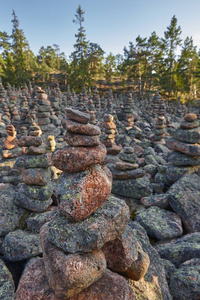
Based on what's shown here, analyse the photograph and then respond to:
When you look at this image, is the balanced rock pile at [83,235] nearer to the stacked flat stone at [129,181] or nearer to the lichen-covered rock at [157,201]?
the lichen-covered rock at [157,201]

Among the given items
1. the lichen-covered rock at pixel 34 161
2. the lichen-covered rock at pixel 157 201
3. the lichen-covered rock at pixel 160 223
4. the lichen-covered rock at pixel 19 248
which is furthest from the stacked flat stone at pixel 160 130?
the lichen-covered rock at pixel 19 248

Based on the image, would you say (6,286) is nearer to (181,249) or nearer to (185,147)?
(181,249)

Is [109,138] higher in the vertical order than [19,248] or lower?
higher

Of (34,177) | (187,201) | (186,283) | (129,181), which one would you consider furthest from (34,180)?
(187,201)

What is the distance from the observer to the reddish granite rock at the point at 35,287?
370cm

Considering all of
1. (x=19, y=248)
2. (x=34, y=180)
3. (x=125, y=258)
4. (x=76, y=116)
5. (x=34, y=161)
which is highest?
(x=76, y=116)

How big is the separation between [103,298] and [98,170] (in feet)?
9.34

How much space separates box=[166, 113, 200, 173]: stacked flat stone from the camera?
10.4 metres

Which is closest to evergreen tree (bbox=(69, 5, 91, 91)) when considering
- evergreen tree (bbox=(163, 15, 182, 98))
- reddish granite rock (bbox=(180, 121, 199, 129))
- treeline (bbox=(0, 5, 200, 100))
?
treeline (bbox=(0, 5, 200, 100))

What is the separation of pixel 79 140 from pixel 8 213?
5.97 meters

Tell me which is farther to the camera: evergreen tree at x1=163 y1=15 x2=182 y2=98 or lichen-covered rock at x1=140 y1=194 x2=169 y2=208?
evergreen tree at x1=163 y1=15 x2=182 y2=98

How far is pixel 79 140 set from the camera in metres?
4.27

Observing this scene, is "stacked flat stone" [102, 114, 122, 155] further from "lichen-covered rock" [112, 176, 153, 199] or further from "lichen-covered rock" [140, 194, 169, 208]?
"lichen-covered rock" [140, 194, 169, 208]

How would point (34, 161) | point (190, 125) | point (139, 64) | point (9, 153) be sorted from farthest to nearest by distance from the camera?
point (139, 64) → point (9, 153) → point (190, 125) → point (34, 161)
